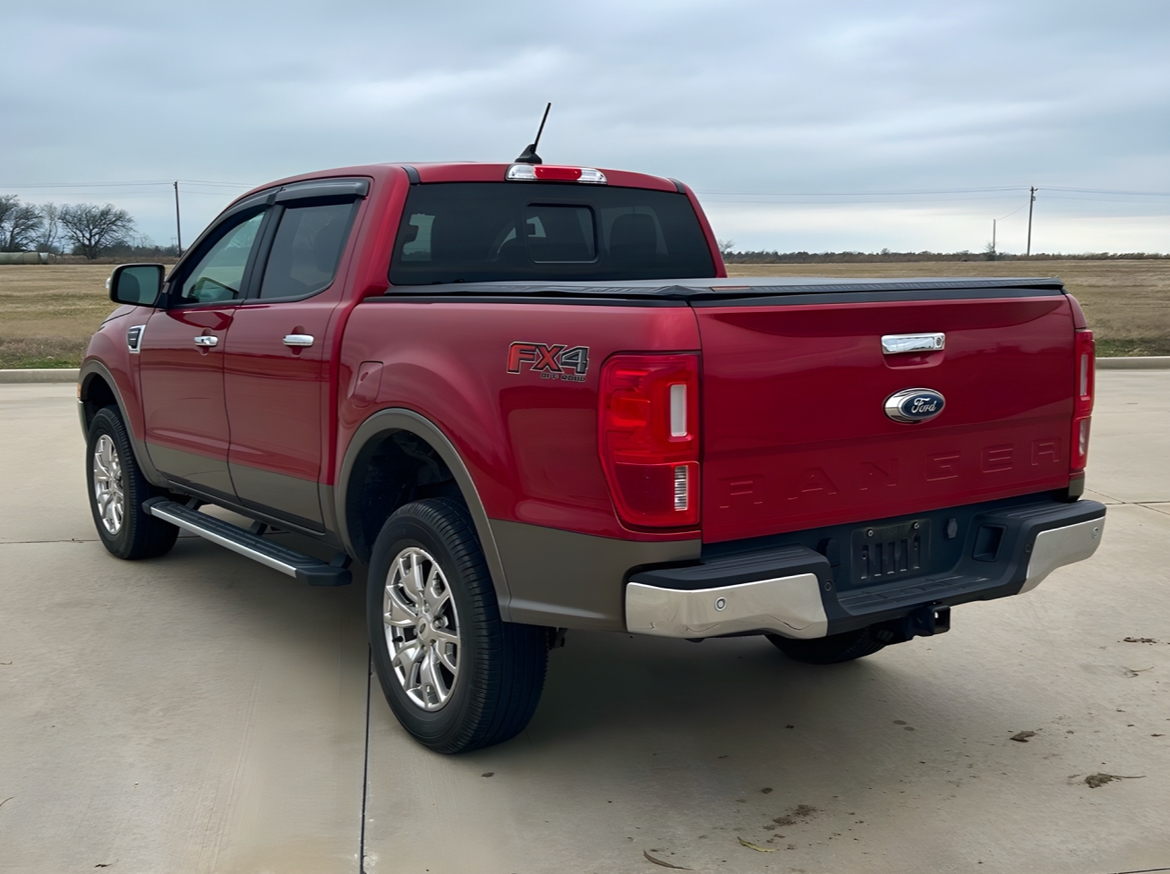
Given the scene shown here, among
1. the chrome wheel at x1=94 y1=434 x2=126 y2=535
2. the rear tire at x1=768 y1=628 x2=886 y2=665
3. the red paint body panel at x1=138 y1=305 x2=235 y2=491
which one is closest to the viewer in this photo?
the rear tire at x1=768 y1=628 x2=886 y2=665

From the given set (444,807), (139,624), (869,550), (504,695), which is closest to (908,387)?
(869,550)

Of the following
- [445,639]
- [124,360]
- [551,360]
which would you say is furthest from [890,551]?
[124,360]

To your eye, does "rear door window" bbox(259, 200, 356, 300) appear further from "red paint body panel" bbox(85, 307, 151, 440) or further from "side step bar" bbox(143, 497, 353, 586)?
"red paint body panel" bbox(85, 307, 151, 440)

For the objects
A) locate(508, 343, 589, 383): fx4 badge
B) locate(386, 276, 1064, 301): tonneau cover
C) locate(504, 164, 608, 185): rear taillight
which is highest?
locate(504, 164, 608, 185): rear taillight

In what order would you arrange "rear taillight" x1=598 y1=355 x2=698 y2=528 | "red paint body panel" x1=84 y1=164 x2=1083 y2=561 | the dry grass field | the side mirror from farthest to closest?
the dry grass field → the side mirror → "red paint body panel" x1=84 y1=164 x2=1083 y2=561 → "rear taillight" x1=598 y1=355 x2=698 y2=528

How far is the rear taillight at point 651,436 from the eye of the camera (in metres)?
3.16

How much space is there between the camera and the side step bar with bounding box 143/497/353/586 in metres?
4.61

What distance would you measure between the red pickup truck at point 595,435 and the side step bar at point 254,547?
0.10ft

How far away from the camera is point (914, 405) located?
11.7 feet

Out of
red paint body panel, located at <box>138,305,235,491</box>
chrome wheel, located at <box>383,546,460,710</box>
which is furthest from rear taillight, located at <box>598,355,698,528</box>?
red paint body panel, located at <box>138,305,235,491</box>

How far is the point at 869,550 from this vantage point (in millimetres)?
3629

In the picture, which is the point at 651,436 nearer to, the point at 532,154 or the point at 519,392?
the point at 519,392

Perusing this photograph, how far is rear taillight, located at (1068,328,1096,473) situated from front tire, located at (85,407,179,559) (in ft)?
14.8

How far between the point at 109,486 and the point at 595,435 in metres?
4.43
